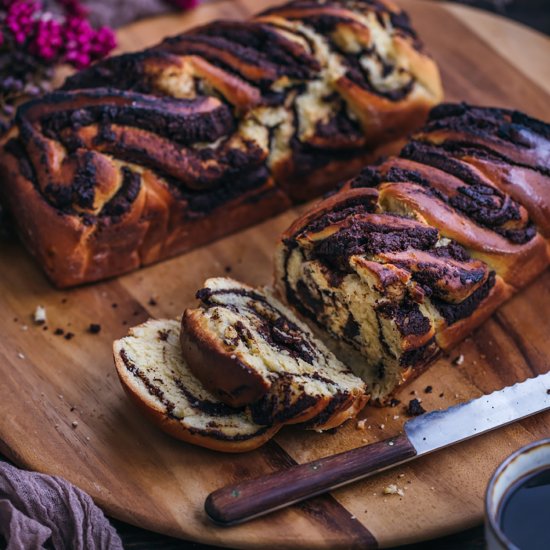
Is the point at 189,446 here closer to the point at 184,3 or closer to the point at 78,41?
the point at 78,41

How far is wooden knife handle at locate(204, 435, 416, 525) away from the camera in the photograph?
10.7ft

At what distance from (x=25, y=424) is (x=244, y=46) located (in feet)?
6.76

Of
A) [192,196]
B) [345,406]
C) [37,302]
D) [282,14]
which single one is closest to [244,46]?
[282,14]

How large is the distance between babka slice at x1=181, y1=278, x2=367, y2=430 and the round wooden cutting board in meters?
0.22

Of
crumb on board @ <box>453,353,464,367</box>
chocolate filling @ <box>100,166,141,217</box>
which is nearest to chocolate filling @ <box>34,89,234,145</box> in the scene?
chocolate filling @ <box>100,166,141,217</box>

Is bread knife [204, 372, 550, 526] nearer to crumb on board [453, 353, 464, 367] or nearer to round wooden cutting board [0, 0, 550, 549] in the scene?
round wooden cutting board [0, 0, 550, 549]

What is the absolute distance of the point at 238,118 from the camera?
440 cm

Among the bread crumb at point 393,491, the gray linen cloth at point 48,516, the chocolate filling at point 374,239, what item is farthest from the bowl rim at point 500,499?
the gray linen cloth at point 48,516

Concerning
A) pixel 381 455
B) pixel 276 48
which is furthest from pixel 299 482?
pixel 276 48

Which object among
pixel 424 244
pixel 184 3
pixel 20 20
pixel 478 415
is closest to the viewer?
pixel 478 415

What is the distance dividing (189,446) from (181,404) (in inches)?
8.2

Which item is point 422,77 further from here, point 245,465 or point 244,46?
point 245,465

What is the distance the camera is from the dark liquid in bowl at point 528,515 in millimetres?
2910

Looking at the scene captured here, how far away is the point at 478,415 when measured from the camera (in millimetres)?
3588
